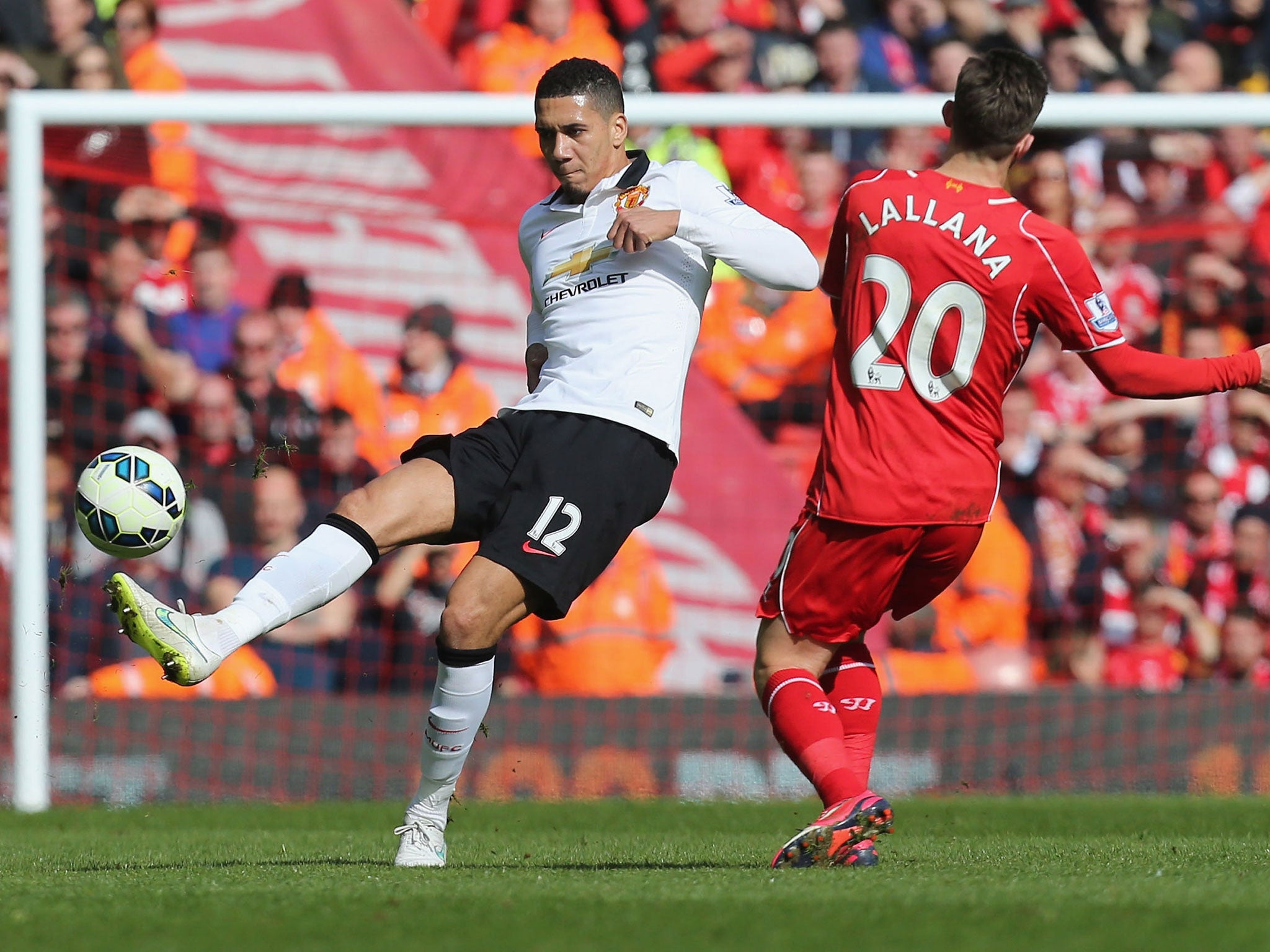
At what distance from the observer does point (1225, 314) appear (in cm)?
969

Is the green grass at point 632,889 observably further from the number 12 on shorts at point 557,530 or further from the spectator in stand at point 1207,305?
the spectator in stand at point 1207,305

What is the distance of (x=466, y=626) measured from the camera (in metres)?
4.46

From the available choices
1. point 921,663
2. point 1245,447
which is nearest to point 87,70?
point 921,663

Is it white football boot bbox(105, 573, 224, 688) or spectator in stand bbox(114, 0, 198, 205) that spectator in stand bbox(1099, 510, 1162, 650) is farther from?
white football boot bbox(105, 573, 224, 688)

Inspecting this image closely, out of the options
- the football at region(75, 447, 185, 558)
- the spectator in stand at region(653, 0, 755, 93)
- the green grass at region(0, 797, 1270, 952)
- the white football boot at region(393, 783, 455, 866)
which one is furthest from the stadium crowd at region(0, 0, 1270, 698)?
the white football boot at region(393, 783, 455, 866)

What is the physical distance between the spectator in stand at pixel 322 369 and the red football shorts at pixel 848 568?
4.64 m

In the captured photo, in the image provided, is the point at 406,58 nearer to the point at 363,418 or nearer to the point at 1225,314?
the point at 363,418

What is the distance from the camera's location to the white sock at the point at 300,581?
431cm

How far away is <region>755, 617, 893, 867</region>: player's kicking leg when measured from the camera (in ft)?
14.1

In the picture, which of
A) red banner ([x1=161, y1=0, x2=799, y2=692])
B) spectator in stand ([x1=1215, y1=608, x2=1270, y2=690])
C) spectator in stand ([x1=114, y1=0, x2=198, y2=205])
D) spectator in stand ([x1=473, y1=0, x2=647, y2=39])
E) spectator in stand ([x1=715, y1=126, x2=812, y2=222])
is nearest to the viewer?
spectator in stand ([x1=1215, y1=608, x2=1270, y2=690])

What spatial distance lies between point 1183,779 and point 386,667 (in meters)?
4.00

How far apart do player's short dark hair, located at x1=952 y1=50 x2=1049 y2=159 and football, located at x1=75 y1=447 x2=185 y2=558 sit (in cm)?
235

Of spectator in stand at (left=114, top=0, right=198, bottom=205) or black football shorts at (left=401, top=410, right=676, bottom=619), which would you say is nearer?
black football shorts at (left=401, top=410, right=676, bottom=619)

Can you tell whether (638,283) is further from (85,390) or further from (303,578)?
(85,390)
